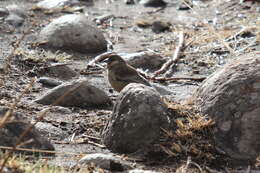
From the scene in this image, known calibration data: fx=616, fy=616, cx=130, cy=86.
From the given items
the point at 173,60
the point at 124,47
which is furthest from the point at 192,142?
the point at 124,47

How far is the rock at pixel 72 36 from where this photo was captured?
9844 mm

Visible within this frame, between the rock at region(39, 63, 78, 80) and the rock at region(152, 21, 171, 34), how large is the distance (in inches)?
152

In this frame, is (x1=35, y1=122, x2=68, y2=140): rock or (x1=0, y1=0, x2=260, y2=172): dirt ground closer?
(x1=35, y1=122, x2=68, y2=140): rock

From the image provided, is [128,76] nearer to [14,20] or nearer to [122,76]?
[122,76]

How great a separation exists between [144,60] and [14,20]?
3334mm

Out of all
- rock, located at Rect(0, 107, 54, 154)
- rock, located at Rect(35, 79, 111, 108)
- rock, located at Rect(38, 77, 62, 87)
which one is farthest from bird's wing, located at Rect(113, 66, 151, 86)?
rock, located at Rect(0, 107, 54, 154)

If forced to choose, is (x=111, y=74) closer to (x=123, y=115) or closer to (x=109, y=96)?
(x=109, y=96)

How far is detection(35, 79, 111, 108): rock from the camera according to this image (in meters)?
6.71

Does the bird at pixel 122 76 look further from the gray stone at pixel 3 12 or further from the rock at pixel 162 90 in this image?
the gray stone at pixel 3 12

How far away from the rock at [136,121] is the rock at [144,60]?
361 centimetres

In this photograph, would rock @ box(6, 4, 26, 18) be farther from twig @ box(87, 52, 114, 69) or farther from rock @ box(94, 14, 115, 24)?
twig @ box(87, 52, 114, 69)

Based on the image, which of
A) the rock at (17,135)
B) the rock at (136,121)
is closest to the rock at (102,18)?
the rock at (136,121)

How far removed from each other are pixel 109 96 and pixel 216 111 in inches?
86.1

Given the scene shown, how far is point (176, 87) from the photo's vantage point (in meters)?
8.23
